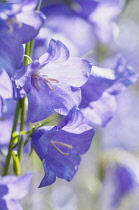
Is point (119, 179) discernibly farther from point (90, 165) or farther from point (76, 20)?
point (76, 20)

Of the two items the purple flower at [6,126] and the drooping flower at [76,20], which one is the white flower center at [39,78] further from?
the drooping flower at [76,20]

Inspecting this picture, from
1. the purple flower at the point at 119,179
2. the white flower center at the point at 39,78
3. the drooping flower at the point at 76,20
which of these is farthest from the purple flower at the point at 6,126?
the purple flower at the point at 119,179

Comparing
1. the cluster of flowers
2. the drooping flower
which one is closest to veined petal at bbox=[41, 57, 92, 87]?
the cluster of flowers

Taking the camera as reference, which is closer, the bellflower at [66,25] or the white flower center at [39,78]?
the white flower center at [39,78]

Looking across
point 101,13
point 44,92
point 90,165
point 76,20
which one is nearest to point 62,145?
point 44,92

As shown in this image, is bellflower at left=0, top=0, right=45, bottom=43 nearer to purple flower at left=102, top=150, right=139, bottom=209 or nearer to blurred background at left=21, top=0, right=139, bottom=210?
blurred background at left=21, top=0, right=139, bottom=210

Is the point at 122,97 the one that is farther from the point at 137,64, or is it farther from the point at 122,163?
the point at 122,163
